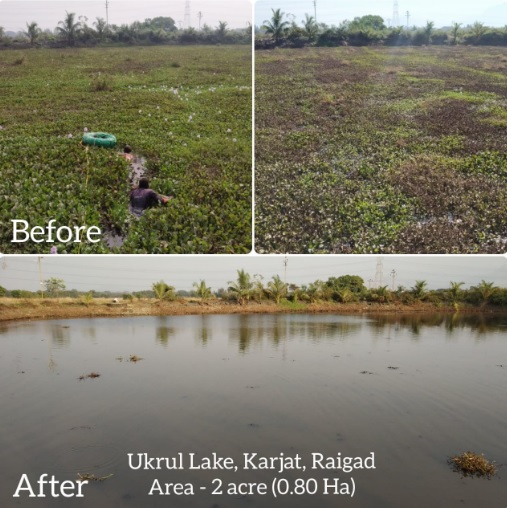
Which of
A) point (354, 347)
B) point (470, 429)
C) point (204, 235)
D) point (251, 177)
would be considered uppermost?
point (251, 177)

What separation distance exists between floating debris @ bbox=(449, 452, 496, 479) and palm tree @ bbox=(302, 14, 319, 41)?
170 inches

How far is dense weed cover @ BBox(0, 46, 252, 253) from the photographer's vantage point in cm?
456

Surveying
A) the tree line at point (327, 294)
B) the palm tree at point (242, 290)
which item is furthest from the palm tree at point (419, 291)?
the palm tree at point (242, 290)

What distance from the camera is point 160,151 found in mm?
5445

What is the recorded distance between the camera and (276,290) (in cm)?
1866

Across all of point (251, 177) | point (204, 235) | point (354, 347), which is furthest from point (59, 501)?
point (354, 347)

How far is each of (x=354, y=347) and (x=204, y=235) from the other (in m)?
7.07

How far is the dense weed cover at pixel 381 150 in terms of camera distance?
4605mm

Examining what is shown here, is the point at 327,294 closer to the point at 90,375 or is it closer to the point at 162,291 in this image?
the point at 162,291

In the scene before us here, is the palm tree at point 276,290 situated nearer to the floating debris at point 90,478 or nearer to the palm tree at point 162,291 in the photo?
the palm tree at point 162,291

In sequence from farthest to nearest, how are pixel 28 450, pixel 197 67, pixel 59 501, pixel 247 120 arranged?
pixel 197 67 → pixel 247 120 → pixel 28 450 → pixel 59 501

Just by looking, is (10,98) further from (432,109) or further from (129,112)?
(432,109)

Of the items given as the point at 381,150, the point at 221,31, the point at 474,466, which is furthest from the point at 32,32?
the point at 474,466

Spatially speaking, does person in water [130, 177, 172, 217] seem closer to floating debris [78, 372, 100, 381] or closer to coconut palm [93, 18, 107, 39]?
coconut palm [93, 18, 107, 39]
